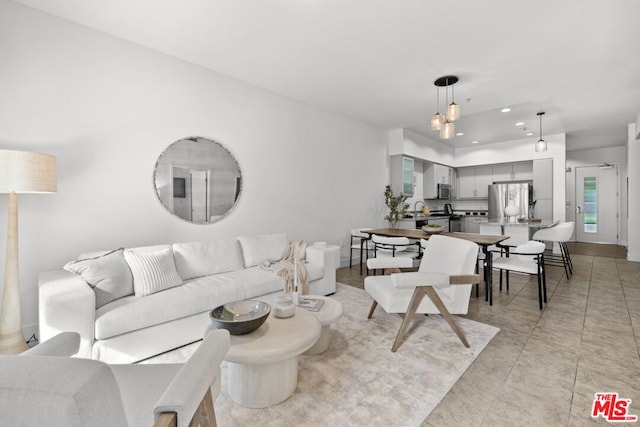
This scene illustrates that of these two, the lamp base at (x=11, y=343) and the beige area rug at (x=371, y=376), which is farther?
the lamp base at (x=11, y=343)

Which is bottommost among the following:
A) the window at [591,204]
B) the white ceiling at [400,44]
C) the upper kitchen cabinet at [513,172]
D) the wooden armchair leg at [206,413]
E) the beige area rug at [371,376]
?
the beige area rug at [371,376]

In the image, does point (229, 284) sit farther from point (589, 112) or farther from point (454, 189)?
point (454, 189)

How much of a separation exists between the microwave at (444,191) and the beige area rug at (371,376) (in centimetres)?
521

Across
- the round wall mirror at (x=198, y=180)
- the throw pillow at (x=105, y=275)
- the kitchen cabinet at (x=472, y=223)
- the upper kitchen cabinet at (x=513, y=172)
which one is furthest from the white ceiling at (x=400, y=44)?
the kitchen cabinet at (x=472, y=223)

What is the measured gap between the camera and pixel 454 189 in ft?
27.5

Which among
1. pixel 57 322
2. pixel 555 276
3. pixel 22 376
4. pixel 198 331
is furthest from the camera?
pixel 555 276

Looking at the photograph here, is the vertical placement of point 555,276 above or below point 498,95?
below

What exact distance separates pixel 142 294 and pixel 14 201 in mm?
1070

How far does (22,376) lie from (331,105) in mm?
4652

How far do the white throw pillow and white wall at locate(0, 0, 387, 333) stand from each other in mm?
564

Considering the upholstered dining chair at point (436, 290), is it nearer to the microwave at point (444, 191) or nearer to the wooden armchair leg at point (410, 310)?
the wooden armchair leg at point (410, 310)

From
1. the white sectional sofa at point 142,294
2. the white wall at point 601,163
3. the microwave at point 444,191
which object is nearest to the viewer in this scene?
the white sectional sofa at point 142,294

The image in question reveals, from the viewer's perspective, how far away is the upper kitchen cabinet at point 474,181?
313 inches

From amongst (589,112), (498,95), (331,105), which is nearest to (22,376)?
(331,105)
